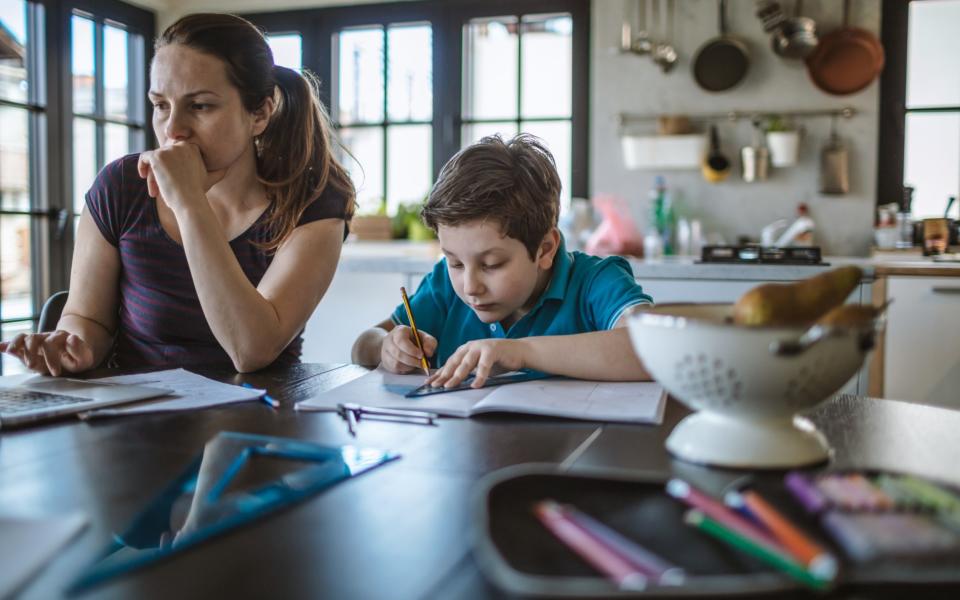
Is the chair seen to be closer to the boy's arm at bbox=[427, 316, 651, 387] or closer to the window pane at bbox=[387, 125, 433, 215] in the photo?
the boy's arm at bbox=[427, 316, 651, 387]

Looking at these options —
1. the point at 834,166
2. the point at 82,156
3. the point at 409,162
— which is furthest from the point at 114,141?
the point at 834,166

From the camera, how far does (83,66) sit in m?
3.85

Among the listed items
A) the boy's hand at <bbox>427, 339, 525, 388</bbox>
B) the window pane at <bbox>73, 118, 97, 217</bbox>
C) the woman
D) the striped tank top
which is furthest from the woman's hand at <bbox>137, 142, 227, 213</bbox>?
the window pane at <bbox>73, 118, 97, 217</bbox>

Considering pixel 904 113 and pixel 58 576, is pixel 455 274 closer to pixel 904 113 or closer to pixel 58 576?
pixel 58 576

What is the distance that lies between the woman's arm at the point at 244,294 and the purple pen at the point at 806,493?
964mm

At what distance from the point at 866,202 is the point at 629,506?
3.17 metres

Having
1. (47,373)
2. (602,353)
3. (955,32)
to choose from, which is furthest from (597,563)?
(955,32)

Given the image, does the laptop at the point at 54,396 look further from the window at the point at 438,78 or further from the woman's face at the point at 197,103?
the window at the point at 438,78

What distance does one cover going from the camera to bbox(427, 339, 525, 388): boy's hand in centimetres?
112

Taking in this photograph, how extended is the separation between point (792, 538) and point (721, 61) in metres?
3.23

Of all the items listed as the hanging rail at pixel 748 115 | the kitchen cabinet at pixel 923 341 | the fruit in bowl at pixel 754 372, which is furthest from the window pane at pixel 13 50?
the fruit in bowl at pixel 754 372

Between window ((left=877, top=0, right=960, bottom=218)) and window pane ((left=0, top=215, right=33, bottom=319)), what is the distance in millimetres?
3561

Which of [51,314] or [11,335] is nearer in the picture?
[51,314]

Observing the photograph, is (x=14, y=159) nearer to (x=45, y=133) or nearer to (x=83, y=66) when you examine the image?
(x=45, y=133)
